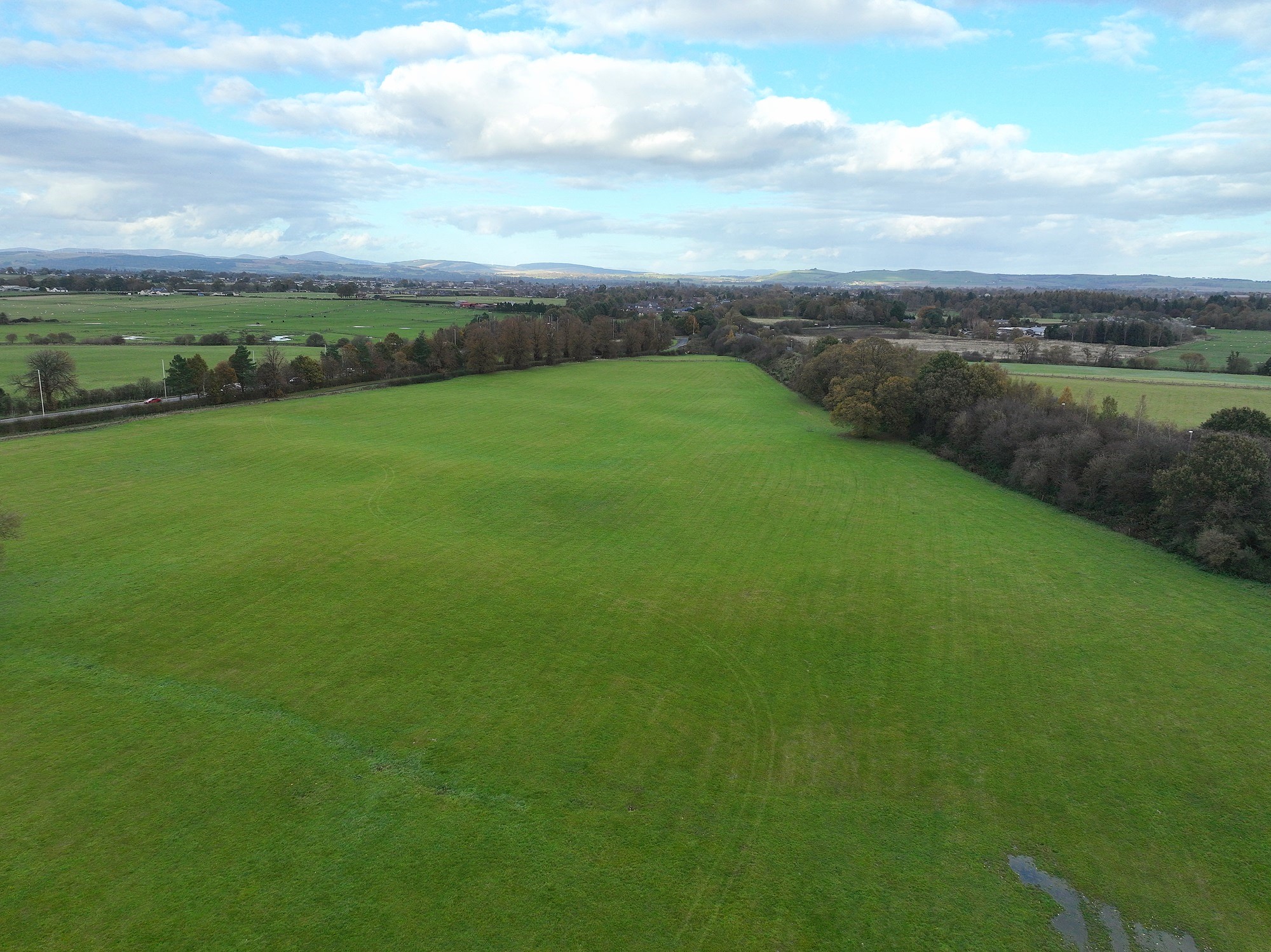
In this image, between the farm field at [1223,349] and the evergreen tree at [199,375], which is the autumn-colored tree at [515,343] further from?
the farm field at [1223,349]

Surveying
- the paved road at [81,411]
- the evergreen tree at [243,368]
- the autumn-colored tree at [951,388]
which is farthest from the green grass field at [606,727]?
the evergreen tree at [243,368]

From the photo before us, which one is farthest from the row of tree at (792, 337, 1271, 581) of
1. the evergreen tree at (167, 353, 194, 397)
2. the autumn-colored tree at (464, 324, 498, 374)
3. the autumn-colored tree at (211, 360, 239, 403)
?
the evergreen tree at (167, 353, 194, 397)

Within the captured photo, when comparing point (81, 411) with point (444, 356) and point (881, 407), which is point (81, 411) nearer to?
point (444, 356)

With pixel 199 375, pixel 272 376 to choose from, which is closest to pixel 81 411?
pixel 199 375

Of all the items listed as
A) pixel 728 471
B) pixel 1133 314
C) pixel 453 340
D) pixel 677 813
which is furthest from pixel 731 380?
pixel 1133 314

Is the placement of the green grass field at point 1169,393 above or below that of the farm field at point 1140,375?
below

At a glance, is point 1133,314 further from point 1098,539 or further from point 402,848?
point 402,848
